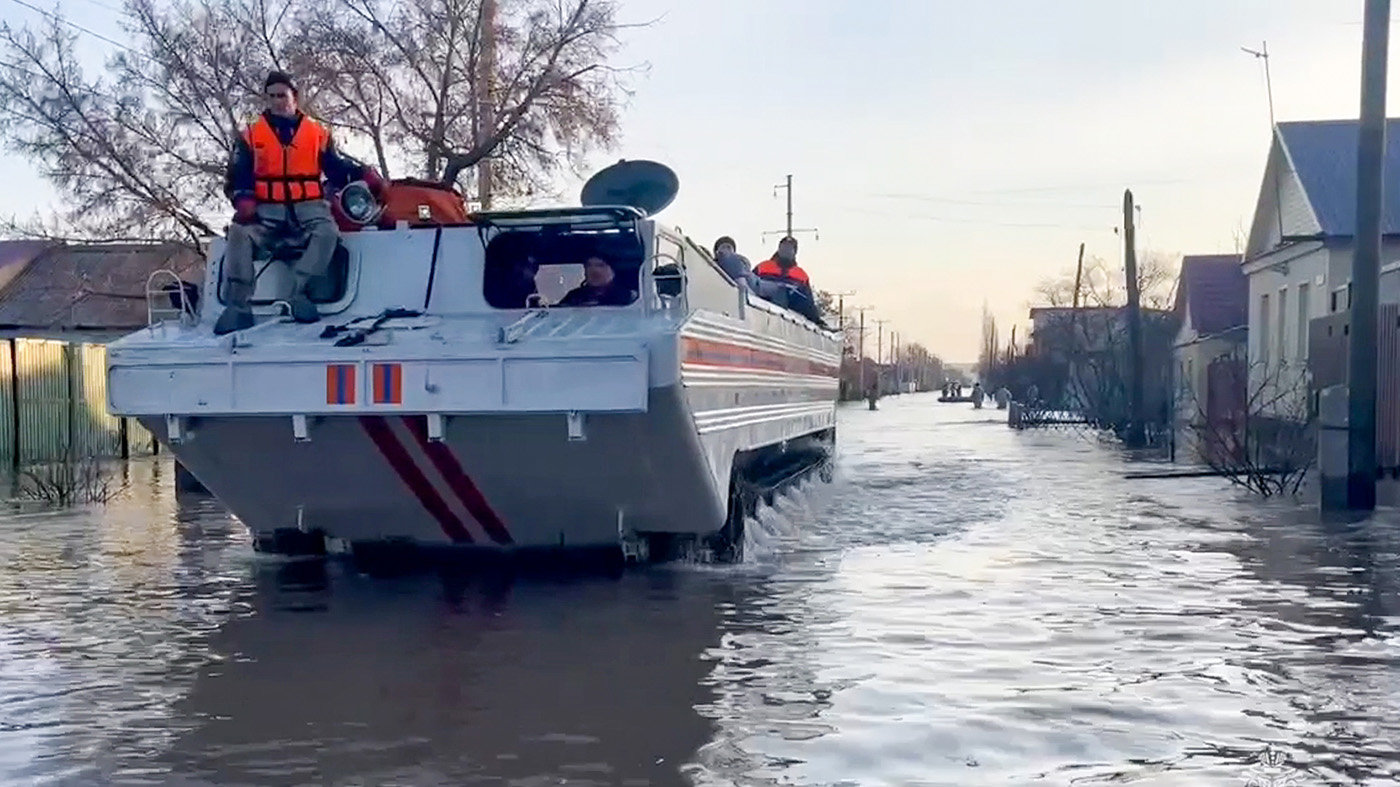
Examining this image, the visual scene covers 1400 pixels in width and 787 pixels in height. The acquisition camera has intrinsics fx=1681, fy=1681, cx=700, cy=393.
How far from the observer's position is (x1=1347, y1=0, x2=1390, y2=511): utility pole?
1415 centimetres

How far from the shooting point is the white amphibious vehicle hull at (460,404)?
28.0 ft

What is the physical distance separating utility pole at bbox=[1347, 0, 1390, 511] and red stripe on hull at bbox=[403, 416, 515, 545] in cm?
803

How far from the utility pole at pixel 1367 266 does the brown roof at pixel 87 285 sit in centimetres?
1668

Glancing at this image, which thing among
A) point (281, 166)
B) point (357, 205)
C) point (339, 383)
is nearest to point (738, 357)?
point (357, 205)

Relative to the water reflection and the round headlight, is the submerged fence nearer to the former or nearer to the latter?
the round headlight

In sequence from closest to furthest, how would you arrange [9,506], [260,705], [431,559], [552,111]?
[260,705] → [431,559] → [9,506] → [552,111]

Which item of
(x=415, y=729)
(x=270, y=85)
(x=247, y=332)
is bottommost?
(x=415, y=729)

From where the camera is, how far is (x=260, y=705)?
6570 millimetres

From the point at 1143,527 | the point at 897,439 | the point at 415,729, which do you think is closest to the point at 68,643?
the point at 415,729

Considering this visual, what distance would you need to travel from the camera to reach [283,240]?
9.80 m

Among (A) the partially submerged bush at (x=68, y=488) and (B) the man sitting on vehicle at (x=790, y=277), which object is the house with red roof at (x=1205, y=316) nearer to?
(B) the man sitting on vehicle at (x=790, y=277)

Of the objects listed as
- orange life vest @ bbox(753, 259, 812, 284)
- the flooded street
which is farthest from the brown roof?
the flooded street

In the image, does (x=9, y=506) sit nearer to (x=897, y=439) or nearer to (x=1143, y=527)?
(x=1143, y=527)

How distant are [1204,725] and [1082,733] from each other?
0.50 m
